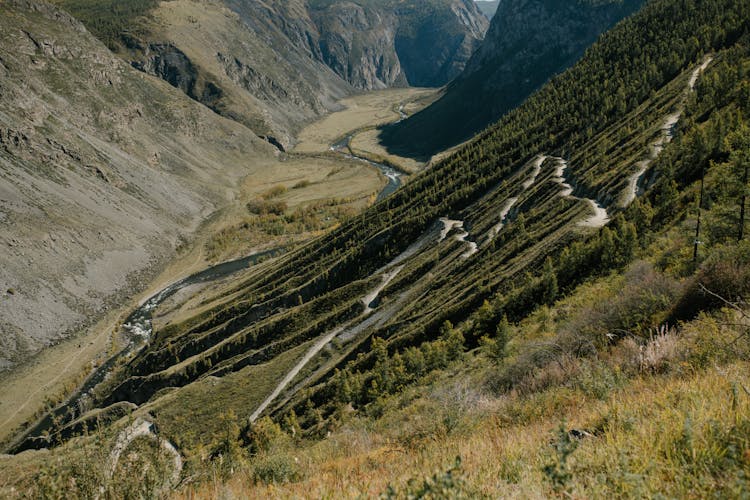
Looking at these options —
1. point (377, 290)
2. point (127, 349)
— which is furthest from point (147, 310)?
point (377, 290)

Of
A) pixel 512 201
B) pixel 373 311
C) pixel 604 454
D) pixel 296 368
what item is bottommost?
pixel 604 454

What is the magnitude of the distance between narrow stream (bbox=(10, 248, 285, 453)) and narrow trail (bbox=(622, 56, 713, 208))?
87.4m

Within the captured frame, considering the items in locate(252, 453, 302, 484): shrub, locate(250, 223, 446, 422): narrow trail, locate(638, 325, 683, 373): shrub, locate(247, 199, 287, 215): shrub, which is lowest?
locate(638, 325, 683, 373): shrub

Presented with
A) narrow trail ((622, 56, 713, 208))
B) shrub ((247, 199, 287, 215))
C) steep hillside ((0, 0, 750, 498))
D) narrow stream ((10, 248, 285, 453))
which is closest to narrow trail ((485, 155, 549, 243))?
steep hillside ((0, 0, 750, 498))

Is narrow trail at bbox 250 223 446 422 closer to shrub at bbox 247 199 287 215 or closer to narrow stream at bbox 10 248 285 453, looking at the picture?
narrow stream at bbox 10 248 285 453

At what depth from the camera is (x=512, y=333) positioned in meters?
35.8

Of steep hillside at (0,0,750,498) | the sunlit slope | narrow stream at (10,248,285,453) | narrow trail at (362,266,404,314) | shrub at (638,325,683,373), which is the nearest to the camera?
steep hillside at (0,0,750,498)

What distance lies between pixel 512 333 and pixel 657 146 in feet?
169

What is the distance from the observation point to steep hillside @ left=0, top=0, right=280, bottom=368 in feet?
335

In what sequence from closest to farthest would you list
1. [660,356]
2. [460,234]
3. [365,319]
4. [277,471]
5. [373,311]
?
[277,471]
[660,356]
[365,319]
[373,311]
[460,234]

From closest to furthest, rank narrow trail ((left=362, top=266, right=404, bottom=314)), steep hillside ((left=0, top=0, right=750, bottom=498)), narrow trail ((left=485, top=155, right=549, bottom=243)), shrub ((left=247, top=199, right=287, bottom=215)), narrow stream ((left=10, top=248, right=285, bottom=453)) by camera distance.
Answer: steep hillside ((left=0, top=0, right=750, bottom=498)), narrow stream ((left=10, top=248, right=285, bottom=453)), narrow trail ((left=362, top=266, right=404, bottom=314)), narrow trail ((left=485, top=155, right=549, bottom=243)), shrub ((left=247, top=199, right=287, bottom=215))

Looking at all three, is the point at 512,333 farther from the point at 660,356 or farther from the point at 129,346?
the point at 129,346

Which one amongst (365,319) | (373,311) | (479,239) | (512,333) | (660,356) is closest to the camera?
(660,356)

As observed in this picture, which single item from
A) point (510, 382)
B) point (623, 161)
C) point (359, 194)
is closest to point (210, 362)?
point (510, 382)
